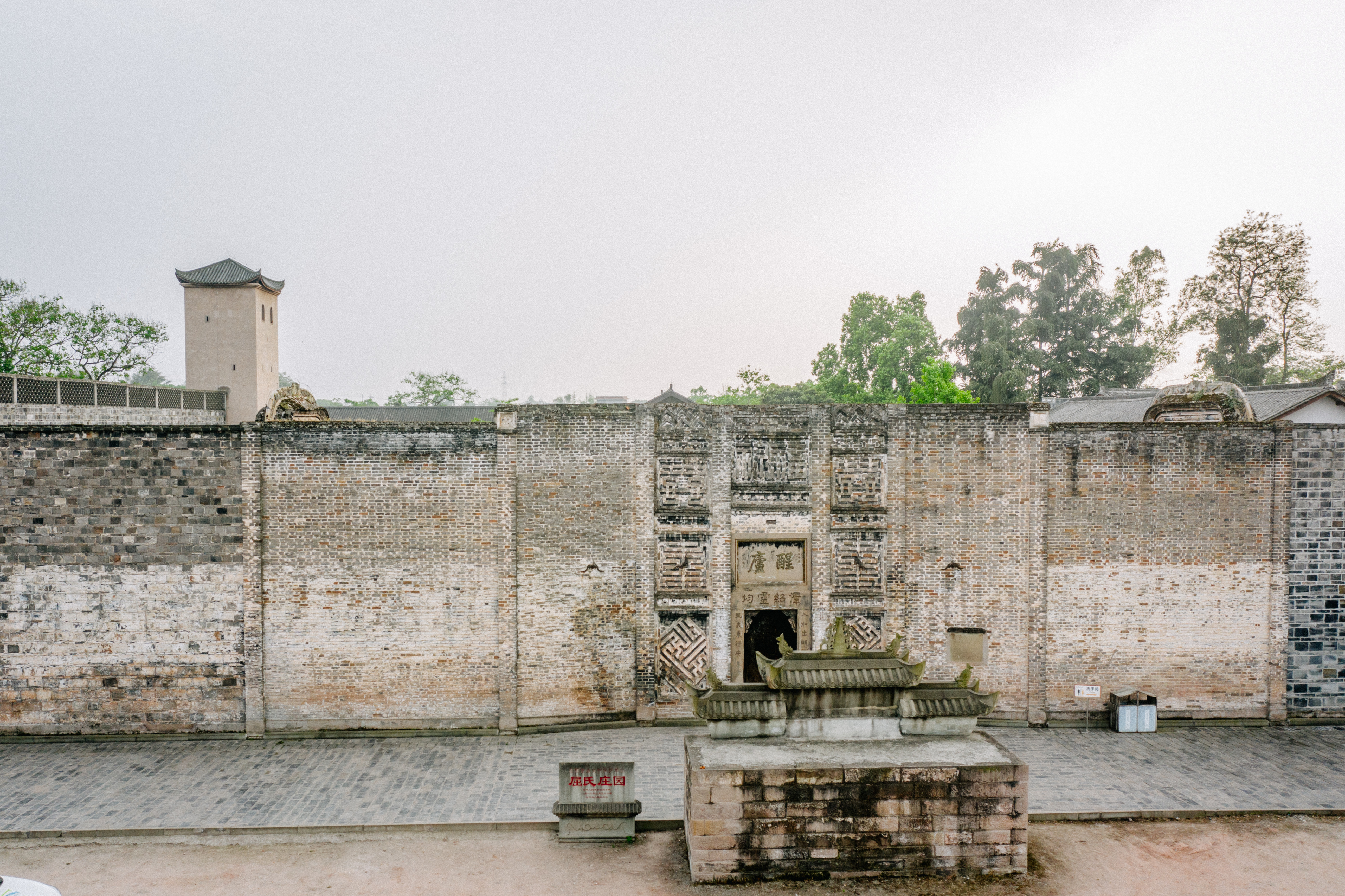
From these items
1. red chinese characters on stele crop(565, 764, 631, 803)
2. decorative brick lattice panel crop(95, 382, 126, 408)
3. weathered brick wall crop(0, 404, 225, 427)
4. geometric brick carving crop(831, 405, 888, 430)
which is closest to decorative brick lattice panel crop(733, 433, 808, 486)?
geometric brick carving crop(831, 405, 888, 430)

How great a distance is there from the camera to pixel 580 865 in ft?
28.6

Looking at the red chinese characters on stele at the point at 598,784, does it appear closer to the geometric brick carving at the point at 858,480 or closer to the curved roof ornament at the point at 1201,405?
the geometric brick carving at the point at 858,480

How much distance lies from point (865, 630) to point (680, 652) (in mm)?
3126

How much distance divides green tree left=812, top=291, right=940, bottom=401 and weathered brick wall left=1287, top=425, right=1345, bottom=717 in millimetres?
28754

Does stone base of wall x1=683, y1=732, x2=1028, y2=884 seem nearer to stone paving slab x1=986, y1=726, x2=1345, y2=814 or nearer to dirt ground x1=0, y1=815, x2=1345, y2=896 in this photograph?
dirt ground x1=0, y1=815, x2=1345, y2=896

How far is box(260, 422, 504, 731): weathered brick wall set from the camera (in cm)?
1217

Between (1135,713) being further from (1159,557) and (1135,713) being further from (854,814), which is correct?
(854,814)

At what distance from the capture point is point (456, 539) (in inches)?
484

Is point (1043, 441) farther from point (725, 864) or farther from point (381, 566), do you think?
point (381, 566)

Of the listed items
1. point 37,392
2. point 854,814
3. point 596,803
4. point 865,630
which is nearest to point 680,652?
point 865,630

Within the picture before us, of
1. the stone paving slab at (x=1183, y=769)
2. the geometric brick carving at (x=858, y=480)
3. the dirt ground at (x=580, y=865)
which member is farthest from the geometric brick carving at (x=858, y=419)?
the dirt ground at (x=580, y=865)

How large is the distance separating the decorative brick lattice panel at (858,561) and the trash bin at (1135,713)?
4.28m

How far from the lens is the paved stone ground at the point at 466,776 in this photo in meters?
9.79

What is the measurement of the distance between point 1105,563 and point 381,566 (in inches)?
469
